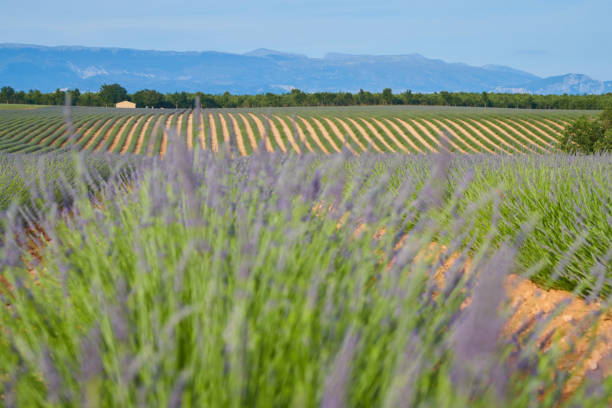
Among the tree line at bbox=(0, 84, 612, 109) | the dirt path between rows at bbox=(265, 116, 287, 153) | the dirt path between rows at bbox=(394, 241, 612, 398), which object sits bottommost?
the dirt path between rows at bbox=(394, 241, 612, 398)

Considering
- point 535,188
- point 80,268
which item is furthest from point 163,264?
point 535,188

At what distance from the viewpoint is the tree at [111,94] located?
69875 mm

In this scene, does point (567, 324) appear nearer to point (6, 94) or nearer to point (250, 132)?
point (250, 132)

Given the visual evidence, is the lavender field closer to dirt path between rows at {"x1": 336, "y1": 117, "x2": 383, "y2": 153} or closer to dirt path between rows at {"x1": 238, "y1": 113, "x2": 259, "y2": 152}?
dirt path between rows at {"x1": 238, "y1": 113, "x2": 259, "y2": 152}

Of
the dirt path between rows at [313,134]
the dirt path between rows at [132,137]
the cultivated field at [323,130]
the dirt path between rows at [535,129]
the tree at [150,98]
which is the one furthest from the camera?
the tree at [150,98]

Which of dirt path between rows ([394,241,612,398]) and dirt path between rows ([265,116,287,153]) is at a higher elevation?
dirt path between rows ([265,116,287,153])

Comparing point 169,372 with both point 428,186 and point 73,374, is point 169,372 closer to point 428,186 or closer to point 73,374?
point 73,374

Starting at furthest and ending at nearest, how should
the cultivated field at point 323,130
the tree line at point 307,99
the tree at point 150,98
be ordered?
the tree at point 150,98
the tree line at point 307,99
the cultivated field at point 323,130

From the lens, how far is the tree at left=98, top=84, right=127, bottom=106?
69.9 metres

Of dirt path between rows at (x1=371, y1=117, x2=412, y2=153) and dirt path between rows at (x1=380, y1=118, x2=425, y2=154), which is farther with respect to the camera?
dirt path between rows at (x1=380, y1=118, x2=425, y2=154)

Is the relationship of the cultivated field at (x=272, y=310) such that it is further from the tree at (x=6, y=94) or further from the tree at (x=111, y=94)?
the tree at (x=6, y=94)

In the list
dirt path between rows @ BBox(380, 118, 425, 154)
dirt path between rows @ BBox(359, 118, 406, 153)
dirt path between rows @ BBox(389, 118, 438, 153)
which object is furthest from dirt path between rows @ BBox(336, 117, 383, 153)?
dirt path between rows @ BBox(389, 118, 438, 153)

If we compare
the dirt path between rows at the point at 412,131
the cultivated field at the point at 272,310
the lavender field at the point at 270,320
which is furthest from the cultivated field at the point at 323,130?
the lavender field at the point at 270,320

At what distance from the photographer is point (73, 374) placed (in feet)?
4.67
